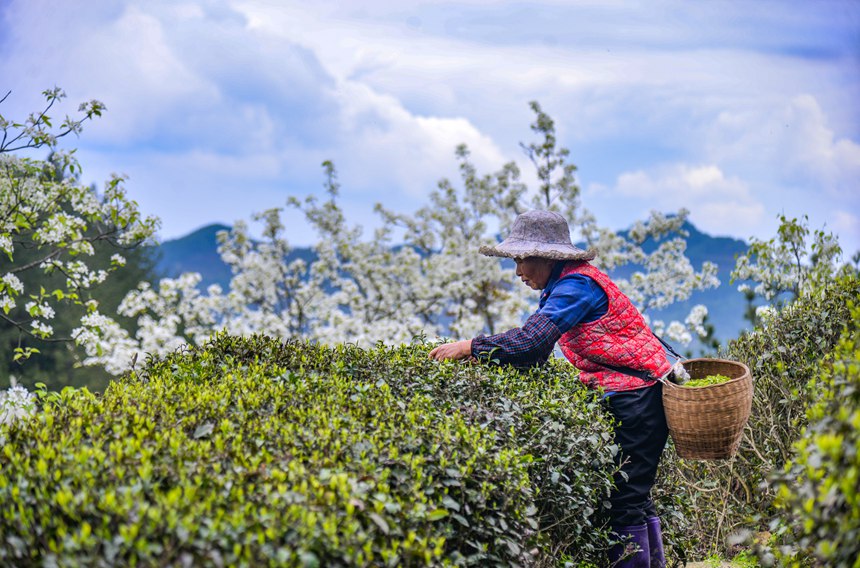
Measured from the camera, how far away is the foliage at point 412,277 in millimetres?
16922

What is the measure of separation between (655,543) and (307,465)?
3062mm

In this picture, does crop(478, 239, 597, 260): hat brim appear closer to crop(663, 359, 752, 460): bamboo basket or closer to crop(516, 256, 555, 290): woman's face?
crop(516, 256, 555, 290): woman's face

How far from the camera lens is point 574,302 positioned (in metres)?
4.64

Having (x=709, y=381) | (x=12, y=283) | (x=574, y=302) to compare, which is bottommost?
(x=709, y=381)

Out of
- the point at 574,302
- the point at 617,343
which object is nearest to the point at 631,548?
the point at 617,343

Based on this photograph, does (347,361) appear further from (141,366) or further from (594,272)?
(594,272)

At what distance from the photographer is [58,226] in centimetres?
985

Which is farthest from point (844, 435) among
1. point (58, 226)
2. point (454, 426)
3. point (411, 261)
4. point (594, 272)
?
point (411, 261)

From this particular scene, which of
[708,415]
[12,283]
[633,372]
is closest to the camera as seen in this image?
[708,415]

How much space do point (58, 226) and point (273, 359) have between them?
6.62m

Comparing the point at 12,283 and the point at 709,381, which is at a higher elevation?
the point at 12,283

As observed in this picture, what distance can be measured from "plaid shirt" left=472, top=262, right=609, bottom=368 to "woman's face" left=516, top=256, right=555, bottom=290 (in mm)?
282

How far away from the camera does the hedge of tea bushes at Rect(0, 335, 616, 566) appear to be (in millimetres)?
2545

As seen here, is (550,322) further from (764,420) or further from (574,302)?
(764,420)
